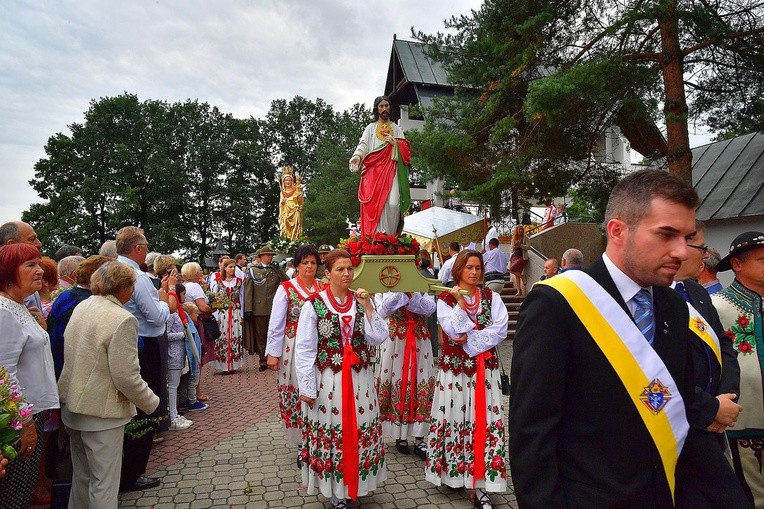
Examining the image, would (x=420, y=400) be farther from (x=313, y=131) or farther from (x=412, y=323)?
(x=313, y=131)

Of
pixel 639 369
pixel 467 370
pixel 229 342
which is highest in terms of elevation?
pixel 639 369

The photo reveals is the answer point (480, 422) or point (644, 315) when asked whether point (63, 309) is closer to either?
point (480, 422)

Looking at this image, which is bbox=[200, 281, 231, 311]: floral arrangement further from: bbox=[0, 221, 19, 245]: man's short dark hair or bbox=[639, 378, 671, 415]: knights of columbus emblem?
bbox=[639, 378, 671, 415]: knights of columbus emblem

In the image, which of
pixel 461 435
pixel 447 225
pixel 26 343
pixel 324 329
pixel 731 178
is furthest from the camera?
pixel 447 225

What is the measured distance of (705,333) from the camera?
8.18 ft

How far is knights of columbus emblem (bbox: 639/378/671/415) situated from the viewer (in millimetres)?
1665

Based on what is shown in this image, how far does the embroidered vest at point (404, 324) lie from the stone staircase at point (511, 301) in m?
7.00

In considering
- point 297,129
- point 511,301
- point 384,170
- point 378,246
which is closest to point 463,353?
→ point 378,246

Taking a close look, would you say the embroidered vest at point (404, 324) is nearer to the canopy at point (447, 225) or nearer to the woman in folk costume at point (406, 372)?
the woman in folk costume at point (406, 372)

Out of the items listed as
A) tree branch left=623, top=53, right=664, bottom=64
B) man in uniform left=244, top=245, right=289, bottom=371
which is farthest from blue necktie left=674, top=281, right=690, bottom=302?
tree branch left=623, top=53, right=664, bottom=64

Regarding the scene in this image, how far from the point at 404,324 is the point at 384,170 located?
195 centimetres

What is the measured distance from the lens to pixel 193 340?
6449mm

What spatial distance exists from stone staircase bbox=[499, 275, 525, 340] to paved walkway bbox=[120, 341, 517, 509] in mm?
7064

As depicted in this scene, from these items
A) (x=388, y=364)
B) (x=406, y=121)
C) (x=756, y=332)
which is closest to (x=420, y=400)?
(x=388, y=364)
